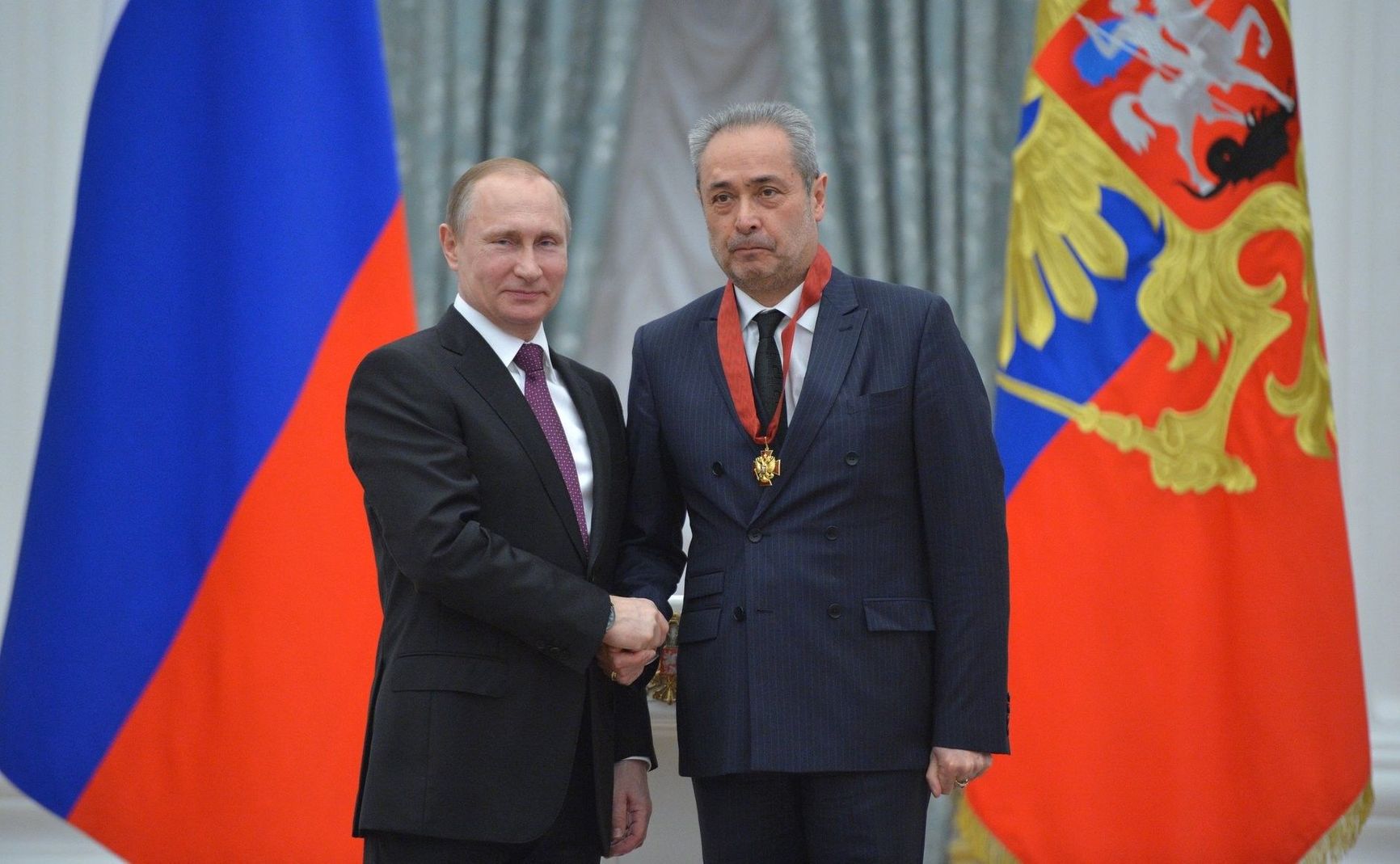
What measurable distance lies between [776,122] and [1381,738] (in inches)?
82.8

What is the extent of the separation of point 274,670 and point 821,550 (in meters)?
1.51

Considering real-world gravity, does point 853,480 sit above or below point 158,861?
above

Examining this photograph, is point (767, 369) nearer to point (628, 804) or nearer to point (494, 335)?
point (494, 335)

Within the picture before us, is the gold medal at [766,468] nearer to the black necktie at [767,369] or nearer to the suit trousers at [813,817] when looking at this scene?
the black necktie at [767,369]

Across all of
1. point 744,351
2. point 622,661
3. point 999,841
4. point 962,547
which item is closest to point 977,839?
point 999,841

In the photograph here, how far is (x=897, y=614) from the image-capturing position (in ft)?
6.24

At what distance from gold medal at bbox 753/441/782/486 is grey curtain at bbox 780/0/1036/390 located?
1.18m

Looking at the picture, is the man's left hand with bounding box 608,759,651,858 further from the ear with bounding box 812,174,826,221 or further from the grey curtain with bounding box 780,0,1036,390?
the grey curtain with bounding box 780,0,1036,390

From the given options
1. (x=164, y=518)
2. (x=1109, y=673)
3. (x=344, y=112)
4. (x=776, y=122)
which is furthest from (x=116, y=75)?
(x=1109, y=673)

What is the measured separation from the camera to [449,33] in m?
3.09

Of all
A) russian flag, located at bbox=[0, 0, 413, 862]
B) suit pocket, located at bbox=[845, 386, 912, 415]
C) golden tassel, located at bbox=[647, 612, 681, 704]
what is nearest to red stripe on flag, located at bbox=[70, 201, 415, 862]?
russian flag, located at bbox=[0, 0, 413, 862]

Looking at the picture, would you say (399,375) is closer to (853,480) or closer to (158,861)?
(853,480)

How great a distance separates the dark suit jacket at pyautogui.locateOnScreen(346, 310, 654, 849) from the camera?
70.7 inches

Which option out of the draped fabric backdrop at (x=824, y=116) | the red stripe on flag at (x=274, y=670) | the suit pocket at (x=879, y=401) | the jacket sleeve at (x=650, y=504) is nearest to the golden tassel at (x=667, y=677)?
the jacket sleeve at (x=650, y=504)
